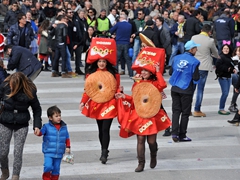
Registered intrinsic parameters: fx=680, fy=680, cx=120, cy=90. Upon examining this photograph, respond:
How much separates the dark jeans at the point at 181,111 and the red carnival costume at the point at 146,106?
1719 mm

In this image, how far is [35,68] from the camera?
13.7 m

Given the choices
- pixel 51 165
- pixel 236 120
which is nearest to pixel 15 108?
pixel 51 165

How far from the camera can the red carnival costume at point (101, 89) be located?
10.1m

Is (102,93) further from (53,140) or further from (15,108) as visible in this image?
(15,108)

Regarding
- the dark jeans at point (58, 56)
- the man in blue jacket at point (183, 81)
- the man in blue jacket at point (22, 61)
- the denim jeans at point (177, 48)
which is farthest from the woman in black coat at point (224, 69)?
the dark jeans at point (58, 56)

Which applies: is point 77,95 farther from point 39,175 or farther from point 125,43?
point 39,175

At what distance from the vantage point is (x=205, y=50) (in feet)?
45.7

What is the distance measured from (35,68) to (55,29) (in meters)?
5.28

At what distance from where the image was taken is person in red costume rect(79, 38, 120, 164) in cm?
1006

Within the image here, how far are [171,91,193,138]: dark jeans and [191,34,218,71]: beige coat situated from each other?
94.6 inches

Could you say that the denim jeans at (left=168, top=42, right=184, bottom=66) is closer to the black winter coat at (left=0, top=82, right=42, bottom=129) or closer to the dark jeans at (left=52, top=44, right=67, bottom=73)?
the dark jeans at (left=52, top=44, right=67, bottom=73)

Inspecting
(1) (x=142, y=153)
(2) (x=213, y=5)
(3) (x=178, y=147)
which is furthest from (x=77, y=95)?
(2) (x=213, y=5)

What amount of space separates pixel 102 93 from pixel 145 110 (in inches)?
29.5

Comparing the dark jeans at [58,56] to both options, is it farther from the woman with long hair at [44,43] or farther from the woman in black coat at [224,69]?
the woman in black coat at [224,69]
